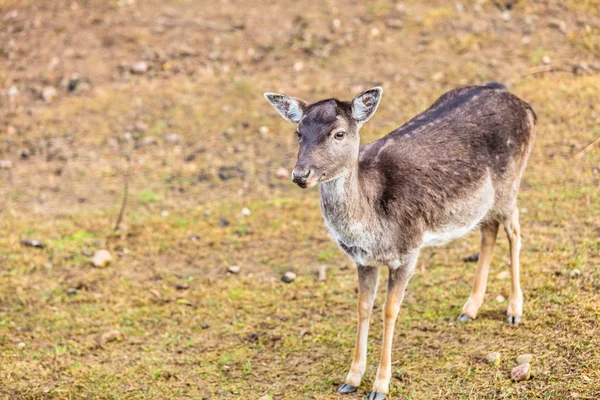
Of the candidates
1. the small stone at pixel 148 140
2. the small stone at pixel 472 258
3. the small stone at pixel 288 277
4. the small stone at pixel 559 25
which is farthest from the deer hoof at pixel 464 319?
the small stone at pixel 559 25

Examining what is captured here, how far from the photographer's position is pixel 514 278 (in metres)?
7.26

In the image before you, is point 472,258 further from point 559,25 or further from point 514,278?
point 559,25

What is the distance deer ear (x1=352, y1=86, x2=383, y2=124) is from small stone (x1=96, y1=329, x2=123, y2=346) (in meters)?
3.39

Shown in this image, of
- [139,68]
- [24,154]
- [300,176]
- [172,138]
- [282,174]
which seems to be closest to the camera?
[300,176]

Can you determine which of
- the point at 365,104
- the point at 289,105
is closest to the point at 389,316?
the point at 365,104

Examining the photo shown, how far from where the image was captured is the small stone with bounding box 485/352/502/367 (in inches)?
252

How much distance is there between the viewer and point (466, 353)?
6.70 metres

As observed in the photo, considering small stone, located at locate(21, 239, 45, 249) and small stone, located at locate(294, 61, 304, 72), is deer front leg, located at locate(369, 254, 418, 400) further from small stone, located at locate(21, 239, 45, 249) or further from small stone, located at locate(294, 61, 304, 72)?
small stone, located at locate(294, 61, 304, 72)

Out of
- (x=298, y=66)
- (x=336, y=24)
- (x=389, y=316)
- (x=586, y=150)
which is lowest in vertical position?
(x=298, y=66)

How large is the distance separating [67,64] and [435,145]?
9.48m

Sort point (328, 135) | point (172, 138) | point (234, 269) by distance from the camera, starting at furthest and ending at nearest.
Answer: point (172, 138), point (234, 269), point (328, 135)

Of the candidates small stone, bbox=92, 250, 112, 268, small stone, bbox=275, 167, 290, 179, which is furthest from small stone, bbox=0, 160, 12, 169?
small stone, bbox=275, 167, 290, 179

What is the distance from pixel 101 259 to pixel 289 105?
3.86 m

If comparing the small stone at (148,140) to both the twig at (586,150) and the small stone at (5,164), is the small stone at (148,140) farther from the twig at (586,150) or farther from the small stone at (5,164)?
the twig at (586,150)
